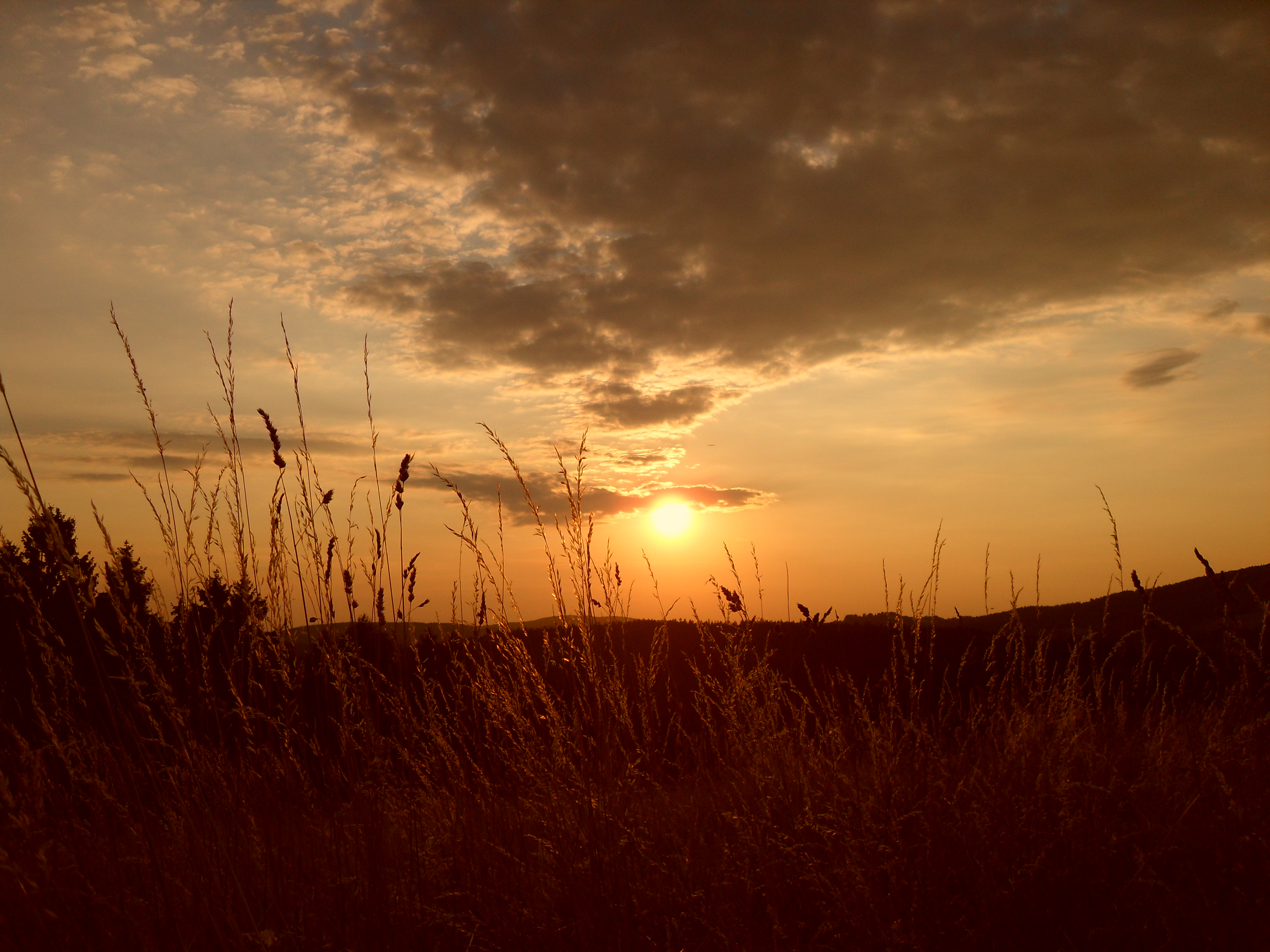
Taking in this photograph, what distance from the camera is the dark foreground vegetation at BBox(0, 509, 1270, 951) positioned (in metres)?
2.20

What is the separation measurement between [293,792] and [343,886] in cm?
53

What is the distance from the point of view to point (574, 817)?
2.61 meters

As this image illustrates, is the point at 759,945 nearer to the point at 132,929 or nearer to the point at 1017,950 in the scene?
the point at 1017,950

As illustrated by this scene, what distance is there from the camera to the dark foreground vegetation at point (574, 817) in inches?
86.6

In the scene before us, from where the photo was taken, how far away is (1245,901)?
2234mm

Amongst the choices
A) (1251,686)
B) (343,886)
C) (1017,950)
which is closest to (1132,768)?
(1251,686)

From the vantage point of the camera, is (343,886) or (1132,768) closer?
(343,886)

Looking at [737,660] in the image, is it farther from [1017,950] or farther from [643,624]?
[643,624]

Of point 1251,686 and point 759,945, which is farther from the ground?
point 1251,686

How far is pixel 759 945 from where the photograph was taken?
2.14 m

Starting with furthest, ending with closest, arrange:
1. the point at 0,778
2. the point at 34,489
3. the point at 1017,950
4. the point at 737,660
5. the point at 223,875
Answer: the point at 737,660, the point at 223,875, the point at 1017,950, the point at 34,489, the point at 0,778

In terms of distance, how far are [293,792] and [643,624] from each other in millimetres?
14526

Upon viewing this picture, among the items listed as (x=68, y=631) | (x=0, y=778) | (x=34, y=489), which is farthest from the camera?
(x=68, y=631)

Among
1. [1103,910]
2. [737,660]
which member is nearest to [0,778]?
[737,660]
